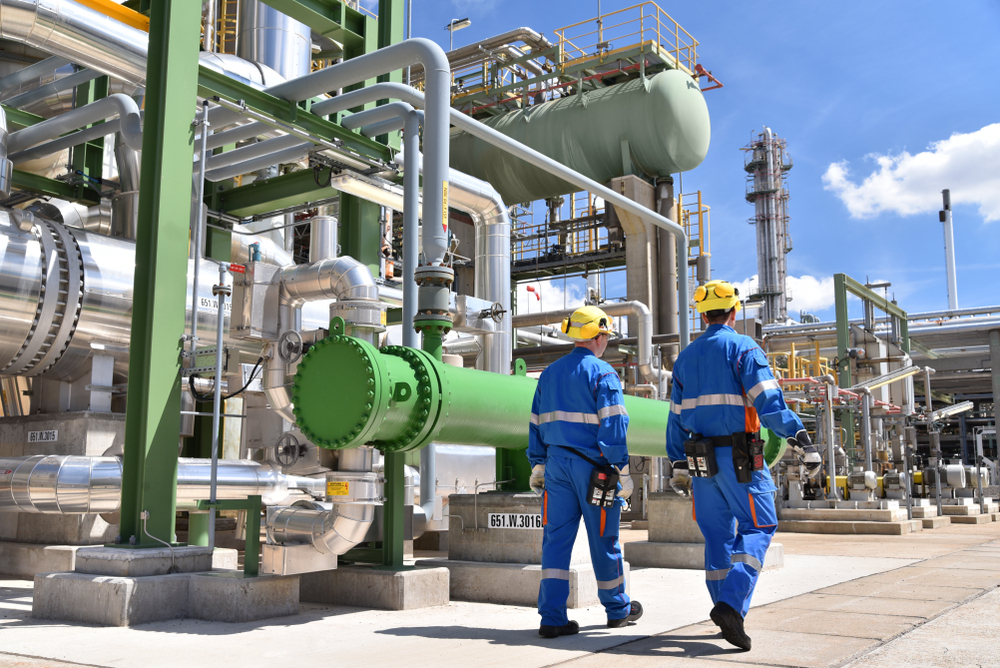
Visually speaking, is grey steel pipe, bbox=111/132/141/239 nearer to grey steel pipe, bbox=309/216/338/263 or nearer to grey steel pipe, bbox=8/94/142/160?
grey steel pipe, bbox=8/94/142/160

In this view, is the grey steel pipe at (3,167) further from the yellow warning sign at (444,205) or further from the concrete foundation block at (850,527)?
the concrete foundation block at (850,527)

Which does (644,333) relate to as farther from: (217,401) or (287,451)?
(217,401)

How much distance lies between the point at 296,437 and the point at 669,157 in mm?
13658

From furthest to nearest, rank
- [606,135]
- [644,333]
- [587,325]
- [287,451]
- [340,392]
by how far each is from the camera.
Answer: [606,135]
[644,333]
[287,451]
[587,325]
[340,392]

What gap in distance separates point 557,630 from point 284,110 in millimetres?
4504

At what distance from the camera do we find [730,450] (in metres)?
4.36

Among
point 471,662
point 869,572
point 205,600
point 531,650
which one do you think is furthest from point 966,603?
point 205,600

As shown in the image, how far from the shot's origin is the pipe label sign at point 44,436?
7457 mm


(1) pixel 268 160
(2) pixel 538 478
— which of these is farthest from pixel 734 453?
(1) pixel 268 160

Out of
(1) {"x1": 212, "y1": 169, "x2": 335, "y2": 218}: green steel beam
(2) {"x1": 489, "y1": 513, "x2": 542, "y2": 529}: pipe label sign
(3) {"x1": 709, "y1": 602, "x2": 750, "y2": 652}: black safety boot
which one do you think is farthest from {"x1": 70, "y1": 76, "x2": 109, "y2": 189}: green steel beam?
(3) {"x1": 709, "y1": 602, "x2": 750, "y2": 652}: black safety boot

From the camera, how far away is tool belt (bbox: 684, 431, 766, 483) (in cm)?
427

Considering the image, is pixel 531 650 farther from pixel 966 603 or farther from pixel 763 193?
pixel 763 193

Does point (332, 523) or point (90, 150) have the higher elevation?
point (90, 150)

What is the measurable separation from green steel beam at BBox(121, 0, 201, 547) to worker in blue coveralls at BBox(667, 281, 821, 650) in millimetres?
3074
